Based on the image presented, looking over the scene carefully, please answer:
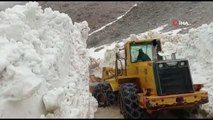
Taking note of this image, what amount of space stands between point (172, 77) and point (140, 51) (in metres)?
1.55

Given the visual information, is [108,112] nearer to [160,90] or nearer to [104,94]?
[104,94]

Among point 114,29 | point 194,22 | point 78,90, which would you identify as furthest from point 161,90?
point 114,29

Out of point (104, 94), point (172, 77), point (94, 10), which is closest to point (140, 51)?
point (172, 77)

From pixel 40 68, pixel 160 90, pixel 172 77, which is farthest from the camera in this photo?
pixel 172 77

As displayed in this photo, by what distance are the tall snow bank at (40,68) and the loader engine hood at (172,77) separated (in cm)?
190

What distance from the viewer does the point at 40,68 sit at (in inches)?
362

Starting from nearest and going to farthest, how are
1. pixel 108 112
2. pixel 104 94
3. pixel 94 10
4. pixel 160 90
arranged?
pixel 160 90
pixel 108 112
pixel 104 94
pixel 94 10

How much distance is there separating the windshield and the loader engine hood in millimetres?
1323

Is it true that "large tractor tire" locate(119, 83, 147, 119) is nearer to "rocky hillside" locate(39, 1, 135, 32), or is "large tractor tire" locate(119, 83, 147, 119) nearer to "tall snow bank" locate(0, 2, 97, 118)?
"tall snow bank" locate(0, 2, 97, 118)

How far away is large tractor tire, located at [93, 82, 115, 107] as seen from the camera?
1286cm

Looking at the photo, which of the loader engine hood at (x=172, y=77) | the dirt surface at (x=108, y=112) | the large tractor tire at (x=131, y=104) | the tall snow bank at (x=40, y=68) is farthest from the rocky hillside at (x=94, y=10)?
the loader engine hood at (x=172, y=77)

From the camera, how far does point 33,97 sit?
861 centimetres

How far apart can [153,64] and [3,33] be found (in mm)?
3535

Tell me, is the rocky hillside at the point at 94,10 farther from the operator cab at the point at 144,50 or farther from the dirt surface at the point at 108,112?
the operator cab at the point at 144,50
